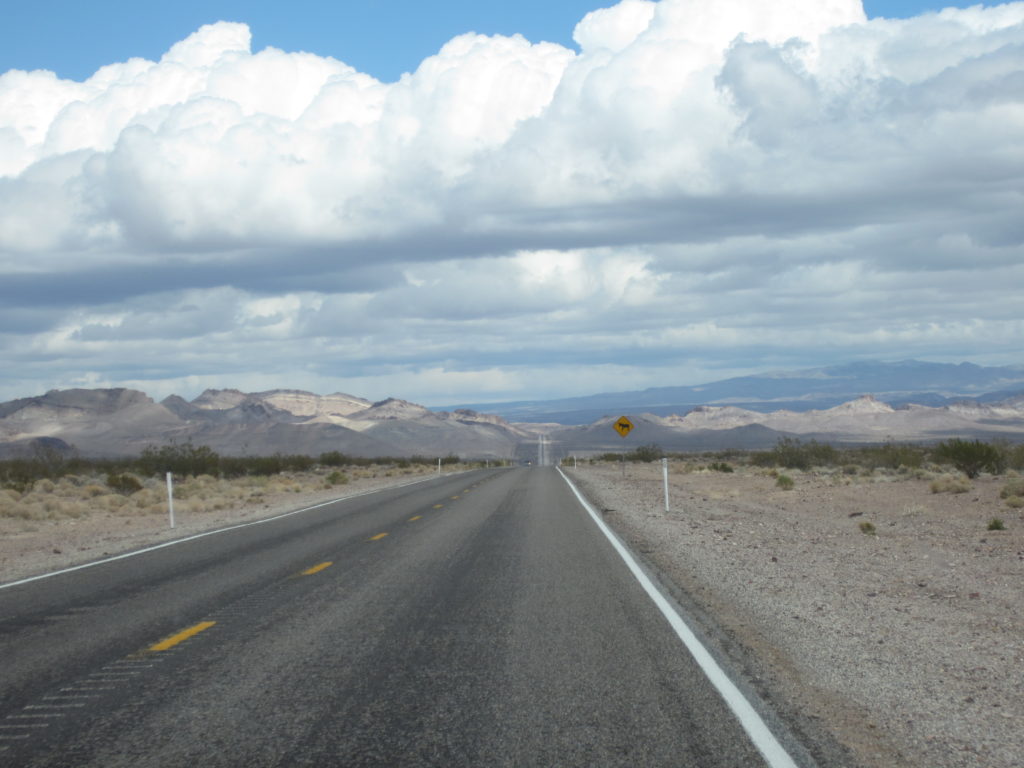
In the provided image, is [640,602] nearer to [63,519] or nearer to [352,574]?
[352,574]

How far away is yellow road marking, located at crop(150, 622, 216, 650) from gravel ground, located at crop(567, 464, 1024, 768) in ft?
15.4

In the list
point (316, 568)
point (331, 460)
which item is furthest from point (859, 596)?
point (331, 460)

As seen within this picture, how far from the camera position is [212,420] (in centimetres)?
19825

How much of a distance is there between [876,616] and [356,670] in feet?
17.7

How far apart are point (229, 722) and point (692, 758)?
2817 millimetres

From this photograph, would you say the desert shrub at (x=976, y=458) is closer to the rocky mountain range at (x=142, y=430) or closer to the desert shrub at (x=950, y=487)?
the desert shrub at (x=950, y=487)

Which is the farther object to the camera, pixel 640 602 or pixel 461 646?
pixel 640 602

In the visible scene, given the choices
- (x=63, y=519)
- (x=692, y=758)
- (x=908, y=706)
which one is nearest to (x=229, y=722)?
(x=692, y=758)

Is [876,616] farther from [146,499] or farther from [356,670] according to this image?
[146,499]

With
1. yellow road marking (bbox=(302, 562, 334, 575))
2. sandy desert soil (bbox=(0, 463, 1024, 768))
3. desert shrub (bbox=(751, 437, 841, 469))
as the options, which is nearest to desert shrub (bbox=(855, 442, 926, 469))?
desert shrub (bbox=(751, 437, 841, 469))

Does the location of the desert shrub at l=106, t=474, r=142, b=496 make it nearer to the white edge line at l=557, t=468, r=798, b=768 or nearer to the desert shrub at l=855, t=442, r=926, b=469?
the desert shrub at l=855, t=442, r=926, b=469

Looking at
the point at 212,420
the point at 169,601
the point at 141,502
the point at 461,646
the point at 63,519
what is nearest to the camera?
the point at 461,646

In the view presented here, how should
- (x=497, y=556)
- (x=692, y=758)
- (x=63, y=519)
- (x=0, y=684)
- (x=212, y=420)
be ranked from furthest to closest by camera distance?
1. (x=212, y=420)
2. (x=63, y=519)
3. (x=497, y=556)
4. (x=0, y=684)
5. (x=692, y=758)

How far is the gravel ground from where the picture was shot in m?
6.29
